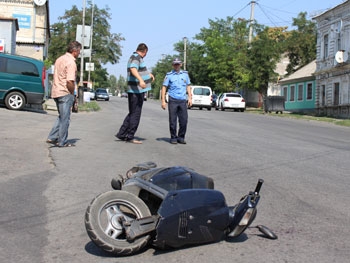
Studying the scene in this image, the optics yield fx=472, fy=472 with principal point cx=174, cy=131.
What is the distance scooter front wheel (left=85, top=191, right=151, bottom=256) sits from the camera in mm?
3549

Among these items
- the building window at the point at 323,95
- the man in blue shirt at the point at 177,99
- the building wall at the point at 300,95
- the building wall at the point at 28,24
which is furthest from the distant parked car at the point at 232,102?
the man in blue shirt at the point at 177,99

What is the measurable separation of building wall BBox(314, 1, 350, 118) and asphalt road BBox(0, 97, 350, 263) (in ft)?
86.7

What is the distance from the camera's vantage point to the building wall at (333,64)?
3547cm

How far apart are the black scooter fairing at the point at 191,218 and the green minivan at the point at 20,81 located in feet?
46.7

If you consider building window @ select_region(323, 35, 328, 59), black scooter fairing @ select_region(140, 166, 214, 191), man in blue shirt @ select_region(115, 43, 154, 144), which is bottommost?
black scooter fairing @ select_region(140, 166, 214, 191)

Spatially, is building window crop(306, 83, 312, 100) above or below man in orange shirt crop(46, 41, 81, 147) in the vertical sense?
above

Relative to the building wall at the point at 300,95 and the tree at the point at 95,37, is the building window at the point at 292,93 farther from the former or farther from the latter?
the tree at the point at 95,37

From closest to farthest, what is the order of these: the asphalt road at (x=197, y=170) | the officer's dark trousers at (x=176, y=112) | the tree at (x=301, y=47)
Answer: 1. the asphalt road at (x=197, y=170)
2. the officer's dark trousers at (x=176, y=112)
3. the tree at (x=301, y=47)

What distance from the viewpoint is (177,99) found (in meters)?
9.95

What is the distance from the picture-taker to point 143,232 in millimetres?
3531

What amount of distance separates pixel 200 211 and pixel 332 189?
3.11m

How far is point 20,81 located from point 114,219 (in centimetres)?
1417

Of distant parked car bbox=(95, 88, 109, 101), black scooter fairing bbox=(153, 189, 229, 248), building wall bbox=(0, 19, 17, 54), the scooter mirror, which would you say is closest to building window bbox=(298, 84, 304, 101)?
distant parked car bbox=(95, 88, 109, 101)

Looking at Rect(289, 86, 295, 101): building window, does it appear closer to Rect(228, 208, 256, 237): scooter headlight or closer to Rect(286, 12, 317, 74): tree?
Rect(286, 12, 317, 74): tree
